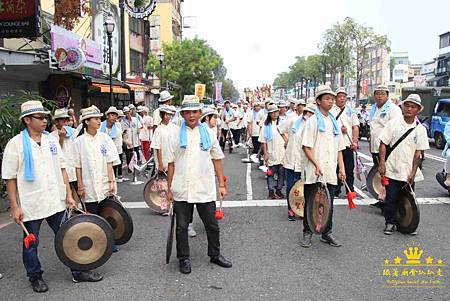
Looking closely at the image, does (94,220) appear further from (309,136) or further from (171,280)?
(309,136)

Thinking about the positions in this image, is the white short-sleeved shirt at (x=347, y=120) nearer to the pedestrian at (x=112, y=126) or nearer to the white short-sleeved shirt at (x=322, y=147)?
the white short-sleeved shirt at (x=322, y=147)

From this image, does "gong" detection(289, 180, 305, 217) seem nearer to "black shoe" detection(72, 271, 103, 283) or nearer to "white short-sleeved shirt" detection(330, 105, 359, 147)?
"white short-sleeved shirt" detection(330, 105, 359, 147)

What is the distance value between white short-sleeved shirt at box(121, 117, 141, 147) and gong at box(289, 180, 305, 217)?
217 inches

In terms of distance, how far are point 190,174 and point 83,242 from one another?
49.0 inches

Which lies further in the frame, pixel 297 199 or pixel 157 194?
pixel 157 194

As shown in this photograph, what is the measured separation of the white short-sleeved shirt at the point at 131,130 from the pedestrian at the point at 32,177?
21.4 ft

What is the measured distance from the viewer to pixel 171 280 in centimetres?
434

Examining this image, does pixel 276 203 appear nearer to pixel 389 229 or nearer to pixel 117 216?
pixel 389 229

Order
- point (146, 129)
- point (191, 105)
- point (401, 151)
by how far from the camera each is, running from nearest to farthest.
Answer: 1. point (191, 105)
2. point (401, 151)
3. point (146, 129)

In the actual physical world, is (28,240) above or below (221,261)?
above

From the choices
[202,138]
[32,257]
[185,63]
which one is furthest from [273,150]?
[185,63]

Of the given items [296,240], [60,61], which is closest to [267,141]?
[296,240]

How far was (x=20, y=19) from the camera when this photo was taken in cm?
895

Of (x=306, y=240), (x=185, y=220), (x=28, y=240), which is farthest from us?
(x=306, y=240)
